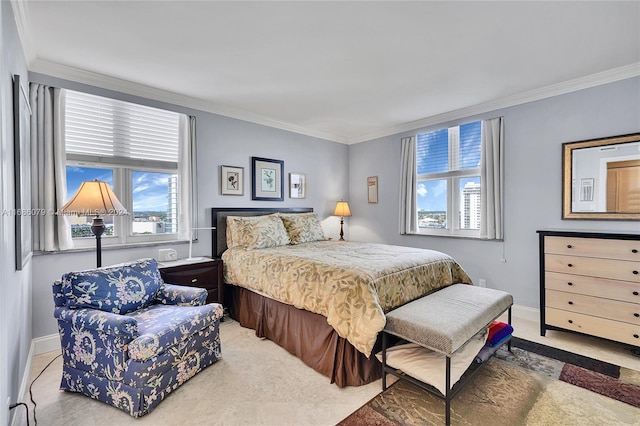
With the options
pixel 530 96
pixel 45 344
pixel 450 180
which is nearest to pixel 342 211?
pixel 450 180

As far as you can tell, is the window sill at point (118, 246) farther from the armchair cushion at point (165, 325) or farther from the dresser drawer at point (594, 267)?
the dresser drawer at point (594, 267)

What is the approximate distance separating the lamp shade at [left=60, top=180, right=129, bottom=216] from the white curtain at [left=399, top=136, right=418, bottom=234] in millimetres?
3592

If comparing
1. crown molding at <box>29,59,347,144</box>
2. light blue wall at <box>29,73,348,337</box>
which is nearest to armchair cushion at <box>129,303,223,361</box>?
light blue wall at <box>29,73,348,337</box>

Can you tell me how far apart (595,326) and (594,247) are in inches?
28.0

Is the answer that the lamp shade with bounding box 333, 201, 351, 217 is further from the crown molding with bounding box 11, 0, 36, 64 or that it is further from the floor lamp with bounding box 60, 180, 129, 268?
the crown molding with bounding box 11, 0, 36, 64

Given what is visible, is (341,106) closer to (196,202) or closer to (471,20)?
(471,20)

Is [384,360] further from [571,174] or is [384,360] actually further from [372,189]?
[372,189]

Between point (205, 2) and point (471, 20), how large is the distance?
1.78m

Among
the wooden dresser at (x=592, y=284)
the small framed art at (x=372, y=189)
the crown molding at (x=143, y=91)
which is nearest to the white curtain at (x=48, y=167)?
the crown molding at (x=143, y=91)

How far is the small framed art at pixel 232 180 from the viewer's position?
151 inches

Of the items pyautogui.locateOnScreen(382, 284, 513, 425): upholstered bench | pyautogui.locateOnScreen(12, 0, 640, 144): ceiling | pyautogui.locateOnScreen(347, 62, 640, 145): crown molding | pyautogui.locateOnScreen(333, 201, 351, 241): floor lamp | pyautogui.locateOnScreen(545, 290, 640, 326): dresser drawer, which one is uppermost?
pyautogui.locateOnScreen(12, 0, 640, 144): ceiling

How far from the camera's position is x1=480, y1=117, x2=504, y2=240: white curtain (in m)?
3.57

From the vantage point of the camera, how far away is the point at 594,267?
8.77ft

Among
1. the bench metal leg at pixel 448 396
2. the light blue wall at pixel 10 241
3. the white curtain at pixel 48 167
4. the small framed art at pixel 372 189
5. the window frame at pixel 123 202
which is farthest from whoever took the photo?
the small framed art at pixel 372 189
